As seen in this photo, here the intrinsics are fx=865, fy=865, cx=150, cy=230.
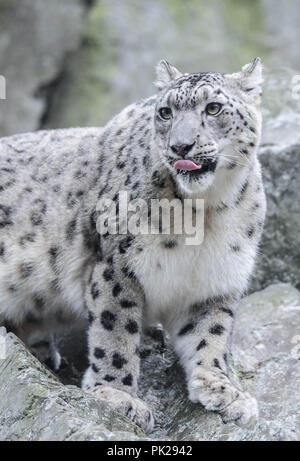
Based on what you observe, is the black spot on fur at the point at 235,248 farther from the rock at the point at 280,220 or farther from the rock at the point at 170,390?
the rock at the point at 280,220

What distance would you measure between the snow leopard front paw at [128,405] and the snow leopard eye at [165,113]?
1468mm

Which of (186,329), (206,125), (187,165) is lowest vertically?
(186,329)

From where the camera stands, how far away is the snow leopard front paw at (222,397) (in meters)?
4.29

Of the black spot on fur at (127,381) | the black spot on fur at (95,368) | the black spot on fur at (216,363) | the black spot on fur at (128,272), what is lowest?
the black spot on fur at (127,381)

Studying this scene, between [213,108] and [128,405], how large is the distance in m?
1.60

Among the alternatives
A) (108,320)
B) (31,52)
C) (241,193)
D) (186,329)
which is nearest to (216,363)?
(186,329)

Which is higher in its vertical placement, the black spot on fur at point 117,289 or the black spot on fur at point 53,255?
the black spot on fur at point 53,255

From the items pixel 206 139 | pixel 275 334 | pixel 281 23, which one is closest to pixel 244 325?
pixel 275 334

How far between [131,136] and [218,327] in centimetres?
122

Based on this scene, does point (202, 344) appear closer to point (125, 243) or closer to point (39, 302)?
point (125, 243)

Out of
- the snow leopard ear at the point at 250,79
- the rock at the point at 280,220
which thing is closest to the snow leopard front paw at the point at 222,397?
the snow leopard ear at the point at 250,79

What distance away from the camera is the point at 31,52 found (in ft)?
36.3

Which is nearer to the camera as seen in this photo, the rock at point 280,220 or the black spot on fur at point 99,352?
the black spot on fur at point 99,352

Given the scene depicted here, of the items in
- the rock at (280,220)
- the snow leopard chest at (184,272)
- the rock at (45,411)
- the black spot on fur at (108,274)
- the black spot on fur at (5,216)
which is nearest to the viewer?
the rock at (45,411)
